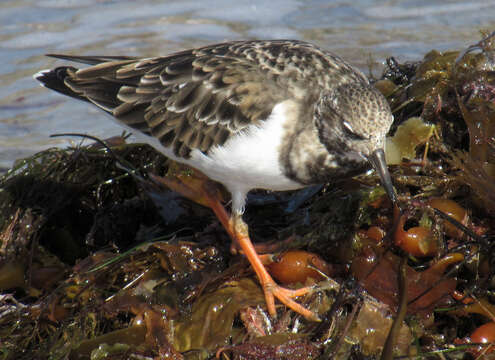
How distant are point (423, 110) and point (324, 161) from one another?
2.79 feet

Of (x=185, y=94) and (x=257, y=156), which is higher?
(x=185, y=94)

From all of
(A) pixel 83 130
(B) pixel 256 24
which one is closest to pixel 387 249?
(A) pixel 83 130

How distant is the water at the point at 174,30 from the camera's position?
23.4 ft

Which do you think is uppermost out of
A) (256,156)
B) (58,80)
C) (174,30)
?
(58,80)

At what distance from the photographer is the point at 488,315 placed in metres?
2.91

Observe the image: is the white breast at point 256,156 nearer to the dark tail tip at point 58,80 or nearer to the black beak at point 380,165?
the black beak at point 380,165

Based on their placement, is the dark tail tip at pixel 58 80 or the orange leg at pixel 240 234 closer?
the orange leg at pixel 240 234

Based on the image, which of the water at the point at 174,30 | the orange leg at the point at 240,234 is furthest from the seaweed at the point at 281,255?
the water at the point at 174,30

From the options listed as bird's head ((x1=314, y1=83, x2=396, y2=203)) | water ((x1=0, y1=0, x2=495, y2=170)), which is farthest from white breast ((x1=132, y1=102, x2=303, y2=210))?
water ((x1=0, y1=0, x2=495, y2=170))

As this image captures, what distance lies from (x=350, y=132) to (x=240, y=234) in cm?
89

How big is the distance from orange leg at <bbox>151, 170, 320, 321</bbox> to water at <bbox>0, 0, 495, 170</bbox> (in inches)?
113

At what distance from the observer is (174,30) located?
844 cm

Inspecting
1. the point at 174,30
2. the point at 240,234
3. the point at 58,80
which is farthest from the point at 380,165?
the point at 174,30

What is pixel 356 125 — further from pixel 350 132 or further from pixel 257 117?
pixel 257 117
